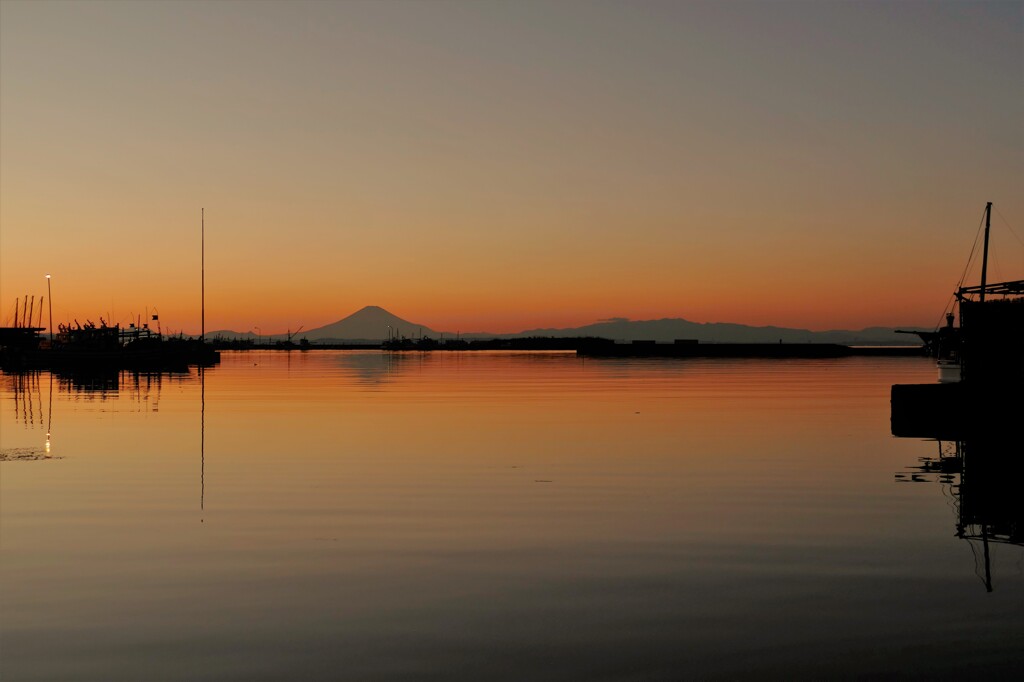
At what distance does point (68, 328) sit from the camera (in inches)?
6368

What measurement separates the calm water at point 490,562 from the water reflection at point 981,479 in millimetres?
434

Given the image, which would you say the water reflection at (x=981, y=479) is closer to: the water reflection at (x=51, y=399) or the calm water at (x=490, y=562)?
the calm water at (x=490, y=562)

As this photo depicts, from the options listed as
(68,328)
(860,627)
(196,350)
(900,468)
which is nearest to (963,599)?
(860,627)

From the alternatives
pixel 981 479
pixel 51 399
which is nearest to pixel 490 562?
pixel 981 479

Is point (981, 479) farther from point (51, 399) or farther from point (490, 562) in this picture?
point (51, 399)

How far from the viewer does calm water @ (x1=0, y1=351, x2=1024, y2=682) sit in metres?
12.6

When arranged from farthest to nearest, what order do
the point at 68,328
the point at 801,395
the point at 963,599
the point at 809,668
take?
the point at 68,328, the point at 801,395, the point at 963,599, the point at 809,668

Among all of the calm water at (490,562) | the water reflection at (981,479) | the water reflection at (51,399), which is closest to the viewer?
the calm water at (490,562)

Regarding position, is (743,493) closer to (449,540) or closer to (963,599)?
(449,540)

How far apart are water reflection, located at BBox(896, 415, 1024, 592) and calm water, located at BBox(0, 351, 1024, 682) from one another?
434 millimetres

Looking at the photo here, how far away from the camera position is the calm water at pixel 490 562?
12562 millimetres

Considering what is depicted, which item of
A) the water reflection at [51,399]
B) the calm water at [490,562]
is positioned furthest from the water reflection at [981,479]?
the water reflection at [51,399]

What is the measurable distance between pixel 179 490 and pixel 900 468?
23.7 metres

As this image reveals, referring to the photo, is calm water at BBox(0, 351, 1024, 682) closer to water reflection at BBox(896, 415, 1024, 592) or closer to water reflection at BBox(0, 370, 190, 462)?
water reflection at BBox(896, 415, 1024, 592)
